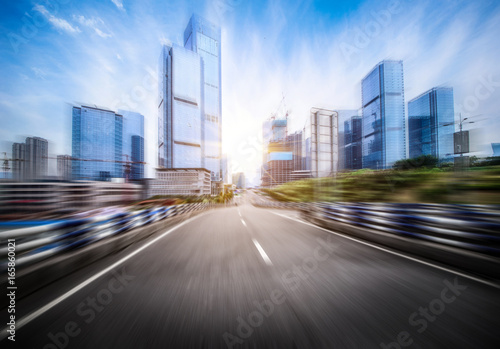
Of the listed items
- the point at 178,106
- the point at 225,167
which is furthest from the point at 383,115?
the point at 225,167

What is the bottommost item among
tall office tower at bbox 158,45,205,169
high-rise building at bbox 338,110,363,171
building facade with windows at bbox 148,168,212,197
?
building facade with windows at bbox 148,168,212,197

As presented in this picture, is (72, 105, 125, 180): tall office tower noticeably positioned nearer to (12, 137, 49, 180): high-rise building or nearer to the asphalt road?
(12, 137, 49, 180): high-rise building

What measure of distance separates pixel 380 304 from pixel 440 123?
10727 mm

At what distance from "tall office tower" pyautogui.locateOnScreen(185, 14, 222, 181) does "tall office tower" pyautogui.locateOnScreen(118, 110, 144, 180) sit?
221 ft

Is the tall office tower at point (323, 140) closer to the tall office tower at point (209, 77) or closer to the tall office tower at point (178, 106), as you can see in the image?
the tall office tower at point (178, 106)

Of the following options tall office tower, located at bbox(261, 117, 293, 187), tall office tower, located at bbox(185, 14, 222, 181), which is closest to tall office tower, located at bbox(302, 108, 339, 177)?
tall office tower, located at bbox(261, 117, 293, 187)

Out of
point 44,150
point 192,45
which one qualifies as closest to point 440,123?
point 44,150

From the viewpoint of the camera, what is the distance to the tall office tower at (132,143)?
1000 inches

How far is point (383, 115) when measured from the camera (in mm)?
15109

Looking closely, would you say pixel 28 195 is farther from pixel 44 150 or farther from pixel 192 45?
pixel 192 45

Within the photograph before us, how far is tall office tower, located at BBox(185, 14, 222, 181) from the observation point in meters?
123

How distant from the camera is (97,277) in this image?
3.01m

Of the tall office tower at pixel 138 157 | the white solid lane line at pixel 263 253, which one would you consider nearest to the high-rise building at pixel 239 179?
the tall office tower at pixel 138 157

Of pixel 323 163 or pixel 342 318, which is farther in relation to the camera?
pixel 323 163
